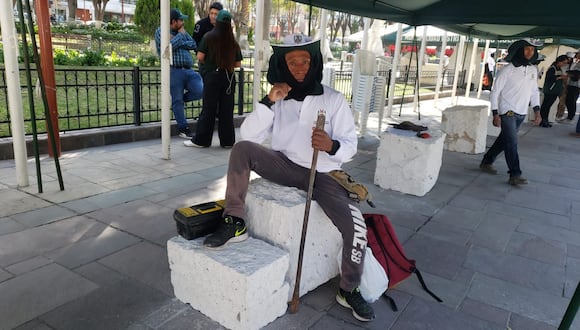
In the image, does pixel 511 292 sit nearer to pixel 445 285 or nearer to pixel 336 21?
pixel 445 285

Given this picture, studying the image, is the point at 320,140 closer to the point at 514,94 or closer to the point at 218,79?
the point at 218,79

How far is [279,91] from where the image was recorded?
9.20ft

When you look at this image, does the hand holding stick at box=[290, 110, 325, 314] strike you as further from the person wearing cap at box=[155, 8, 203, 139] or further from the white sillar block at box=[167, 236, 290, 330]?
the person wearing cap at box=[155, 8, 203, 139]

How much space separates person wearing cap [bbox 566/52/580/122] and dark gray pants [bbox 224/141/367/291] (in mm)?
11561

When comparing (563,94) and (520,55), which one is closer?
(520,55)

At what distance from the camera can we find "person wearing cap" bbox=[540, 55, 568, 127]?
442 inches

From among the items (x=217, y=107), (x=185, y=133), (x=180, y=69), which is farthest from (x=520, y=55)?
(x=185, y=133)

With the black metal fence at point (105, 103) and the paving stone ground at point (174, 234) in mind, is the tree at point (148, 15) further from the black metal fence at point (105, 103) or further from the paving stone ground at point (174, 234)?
the paving stone ground at point (174, 234)

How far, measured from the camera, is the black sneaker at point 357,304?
8.84ft

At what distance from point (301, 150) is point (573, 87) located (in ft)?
39.1

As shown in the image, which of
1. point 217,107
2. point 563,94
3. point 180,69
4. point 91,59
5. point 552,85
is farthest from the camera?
point 563,94

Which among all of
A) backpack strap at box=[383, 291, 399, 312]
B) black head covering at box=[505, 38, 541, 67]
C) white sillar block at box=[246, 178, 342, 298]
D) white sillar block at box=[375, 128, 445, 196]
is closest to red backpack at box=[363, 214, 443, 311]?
backpack strap at box=[383, 291, 399, 312]

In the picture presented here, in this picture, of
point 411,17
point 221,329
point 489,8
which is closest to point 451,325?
point 221,329

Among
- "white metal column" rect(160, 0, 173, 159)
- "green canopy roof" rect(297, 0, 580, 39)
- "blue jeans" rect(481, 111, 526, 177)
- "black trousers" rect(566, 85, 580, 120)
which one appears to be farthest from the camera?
"black trousers" rect(566, 85, 580, 120)
